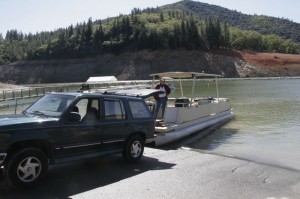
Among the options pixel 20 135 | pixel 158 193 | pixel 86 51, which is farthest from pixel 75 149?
pixel 86 51

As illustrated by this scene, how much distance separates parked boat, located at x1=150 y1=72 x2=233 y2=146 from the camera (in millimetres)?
14508

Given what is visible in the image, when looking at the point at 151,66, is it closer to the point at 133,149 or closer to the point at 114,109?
the point at 133,149

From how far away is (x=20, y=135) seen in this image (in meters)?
7.46

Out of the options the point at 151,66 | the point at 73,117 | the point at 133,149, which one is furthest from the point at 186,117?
the point at 151,66

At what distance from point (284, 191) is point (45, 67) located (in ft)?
457

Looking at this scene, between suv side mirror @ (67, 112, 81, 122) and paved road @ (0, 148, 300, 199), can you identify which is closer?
paved road @ (0, 148, 300, 199)

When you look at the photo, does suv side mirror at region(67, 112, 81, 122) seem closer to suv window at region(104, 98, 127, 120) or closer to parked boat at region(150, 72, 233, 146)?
suv window at region(104, 98, 127, 120)

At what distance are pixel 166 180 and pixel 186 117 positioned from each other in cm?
839

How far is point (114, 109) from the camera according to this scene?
9.91m

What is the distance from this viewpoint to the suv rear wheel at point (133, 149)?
10.1 m

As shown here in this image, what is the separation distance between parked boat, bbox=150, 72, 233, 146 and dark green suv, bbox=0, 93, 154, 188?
11.6 feet

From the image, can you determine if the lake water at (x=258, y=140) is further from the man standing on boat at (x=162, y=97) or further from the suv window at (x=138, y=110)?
the suv window at (x=138, y=110)

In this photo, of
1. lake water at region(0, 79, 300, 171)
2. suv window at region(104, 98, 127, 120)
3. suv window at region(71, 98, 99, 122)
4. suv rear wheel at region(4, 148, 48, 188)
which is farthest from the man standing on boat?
suv rear wheel at region(4, 148, 48, 188)

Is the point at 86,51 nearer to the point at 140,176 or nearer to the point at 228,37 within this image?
the point at 228,37
